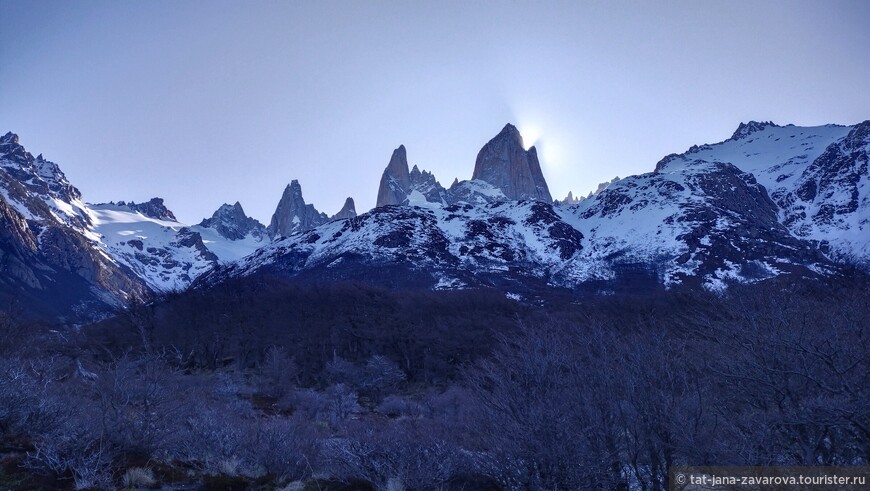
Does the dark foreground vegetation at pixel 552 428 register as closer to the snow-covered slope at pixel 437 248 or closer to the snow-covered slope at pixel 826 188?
the snow-covered slope at pixel 437 248

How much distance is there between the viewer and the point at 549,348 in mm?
13039

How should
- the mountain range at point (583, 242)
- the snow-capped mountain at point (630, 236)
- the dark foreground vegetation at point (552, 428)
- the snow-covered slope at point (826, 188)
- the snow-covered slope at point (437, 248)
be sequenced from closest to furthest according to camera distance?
the dark foreground vegetation at point (552, 428) < the mountain range at point (583, 242) < the snow-capped mountain at point (630, 236) < the snow-covered slope at point (437, 248) < the snow-covered slope at point (826, 188)

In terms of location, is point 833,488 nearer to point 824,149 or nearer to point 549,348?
point 549,348

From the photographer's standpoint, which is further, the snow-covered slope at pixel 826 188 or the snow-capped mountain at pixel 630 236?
the snow-covered slope at pixel 826 188

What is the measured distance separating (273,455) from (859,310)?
17127 mm

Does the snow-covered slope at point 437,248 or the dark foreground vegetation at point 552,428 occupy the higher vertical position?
the snow-covered slope at point 437,248

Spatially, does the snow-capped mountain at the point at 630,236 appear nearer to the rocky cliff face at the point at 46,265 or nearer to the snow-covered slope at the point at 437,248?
the snow-covered slope at the point at 437,248

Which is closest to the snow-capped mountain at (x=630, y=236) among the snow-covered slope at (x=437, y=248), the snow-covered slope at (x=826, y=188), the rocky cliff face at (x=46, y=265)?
the snow-covered slope at (x=437, y=248)

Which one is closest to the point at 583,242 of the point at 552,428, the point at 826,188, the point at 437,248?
the point at 437,248

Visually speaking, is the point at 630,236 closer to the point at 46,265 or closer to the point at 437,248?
the point at 437,248

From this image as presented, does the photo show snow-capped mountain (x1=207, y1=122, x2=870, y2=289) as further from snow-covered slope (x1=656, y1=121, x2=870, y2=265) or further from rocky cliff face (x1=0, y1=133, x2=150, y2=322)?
rocky cliff face (x1=0, y1=133, x2=150, y2=322)

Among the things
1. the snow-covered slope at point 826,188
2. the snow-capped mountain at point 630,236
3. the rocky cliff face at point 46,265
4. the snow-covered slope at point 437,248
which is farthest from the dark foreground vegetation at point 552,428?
the rocky cliff face at point 46,265

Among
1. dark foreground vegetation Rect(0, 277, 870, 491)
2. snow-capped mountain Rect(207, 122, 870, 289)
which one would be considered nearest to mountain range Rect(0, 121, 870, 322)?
snow-capped mountain Rect(207, 122, 870, 289)

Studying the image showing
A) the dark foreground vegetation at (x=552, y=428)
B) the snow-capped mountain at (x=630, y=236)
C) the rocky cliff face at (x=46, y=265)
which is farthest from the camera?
the rocky cliff face at (x=46, y=265)
